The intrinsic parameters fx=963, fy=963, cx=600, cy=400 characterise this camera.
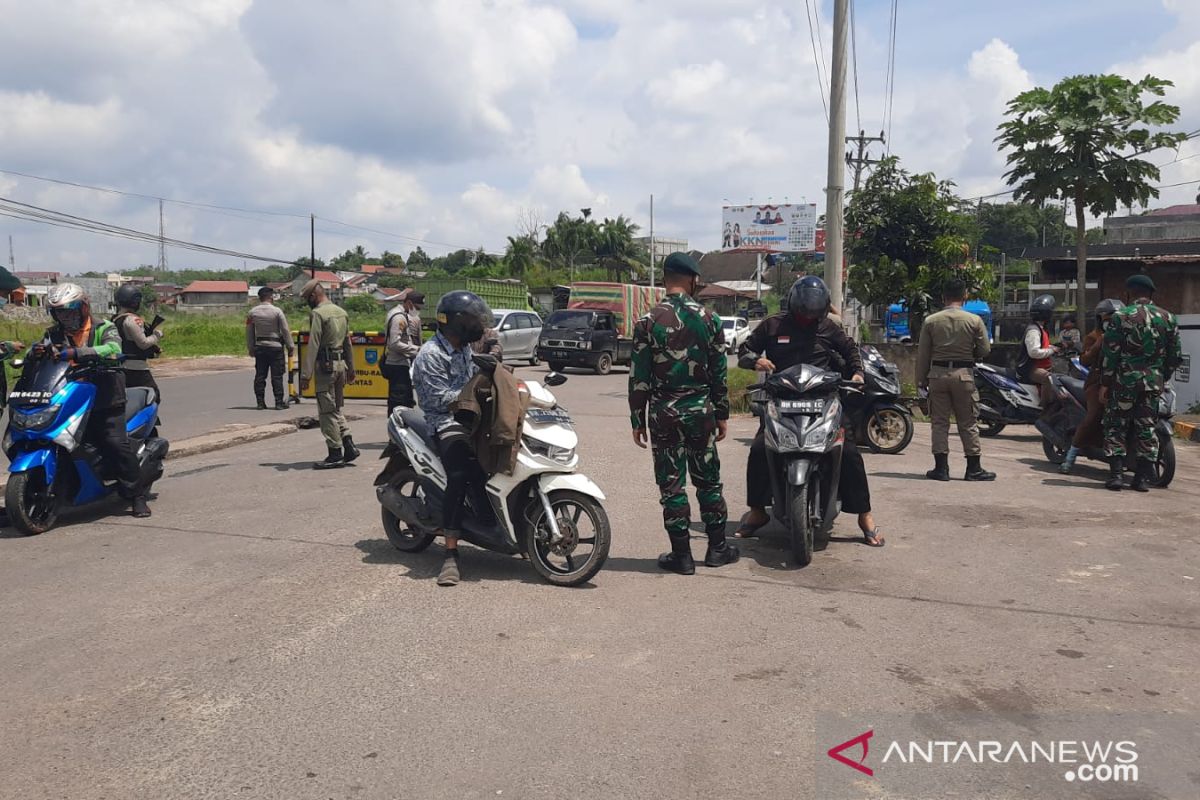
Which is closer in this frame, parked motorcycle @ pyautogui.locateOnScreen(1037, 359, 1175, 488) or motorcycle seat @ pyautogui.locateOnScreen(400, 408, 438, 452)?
motorcycle seat @ pyautogui.locateOnScreen(400, 408, 438, 452)

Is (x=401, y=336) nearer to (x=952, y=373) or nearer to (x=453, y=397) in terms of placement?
(x=453, y=397)

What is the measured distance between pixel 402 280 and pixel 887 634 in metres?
91.3

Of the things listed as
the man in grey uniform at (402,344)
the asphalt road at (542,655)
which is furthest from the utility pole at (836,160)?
the asphalt road at (542,655)

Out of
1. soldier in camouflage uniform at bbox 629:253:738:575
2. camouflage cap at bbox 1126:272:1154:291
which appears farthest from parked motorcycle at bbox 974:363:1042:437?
soldier in camouflage uniform at bbox 629:253:738:575

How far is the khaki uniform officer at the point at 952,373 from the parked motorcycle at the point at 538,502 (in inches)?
178

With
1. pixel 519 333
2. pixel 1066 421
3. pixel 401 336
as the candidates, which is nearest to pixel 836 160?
pixel 1066 421

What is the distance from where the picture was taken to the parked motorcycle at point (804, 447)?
232 inches

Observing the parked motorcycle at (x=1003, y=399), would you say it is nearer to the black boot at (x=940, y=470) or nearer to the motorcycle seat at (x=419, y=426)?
the black boot at (x=940, y=470)

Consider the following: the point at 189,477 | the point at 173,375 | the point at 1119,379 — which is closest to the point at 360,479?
the point at 189,477

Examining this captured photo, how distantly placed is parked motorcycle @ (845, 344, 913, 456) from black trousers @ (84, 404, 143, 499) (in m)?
7.00

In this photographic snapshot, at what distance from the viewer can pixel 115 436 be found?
7.03 metres

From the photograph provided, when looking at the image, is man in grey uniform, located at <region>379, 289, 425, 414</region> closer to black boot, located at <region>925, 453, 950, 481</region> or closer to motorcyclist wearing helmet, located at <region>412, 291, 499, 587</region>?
motorcyclist wearing helmet, located at <region>412, 291, 499, 587</region>

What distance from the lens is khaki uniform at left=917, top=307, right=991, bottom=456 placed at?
877cm

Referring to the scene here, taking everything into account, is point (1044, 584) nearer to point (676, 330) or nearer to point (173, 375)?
point (676, 330)
